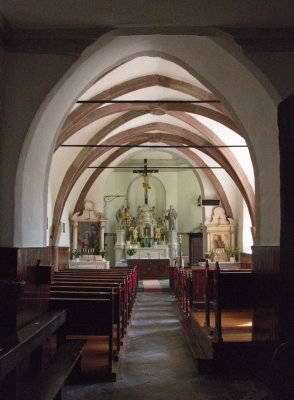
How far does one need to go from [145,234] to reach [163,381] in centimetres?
1638

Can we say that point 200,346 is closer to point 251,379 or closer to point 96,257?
point 251,379

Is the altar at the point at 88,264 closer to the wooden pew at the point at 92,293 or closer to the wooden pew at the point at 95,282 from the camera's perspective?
the wooden pew at the point at 95,282

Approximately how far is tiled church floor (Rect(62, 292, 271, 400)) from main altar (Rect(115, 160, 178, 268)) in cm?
1266

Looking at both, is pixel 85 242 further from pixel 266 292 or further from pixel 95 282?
pixel 266 292

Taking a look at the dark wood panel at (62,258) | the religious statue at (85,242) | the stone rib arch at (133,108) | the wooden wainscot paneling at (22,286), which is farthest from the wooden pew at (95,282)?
the religious statue at (85,242)

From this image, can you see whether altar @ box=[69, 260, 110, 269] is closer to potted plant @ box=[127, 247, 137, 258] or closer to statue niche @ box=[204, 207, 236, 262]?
potted plant @ box=[127, 247, 137, 258]

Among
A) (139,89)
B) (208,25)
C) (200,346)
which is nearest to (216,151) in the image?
(139,89)

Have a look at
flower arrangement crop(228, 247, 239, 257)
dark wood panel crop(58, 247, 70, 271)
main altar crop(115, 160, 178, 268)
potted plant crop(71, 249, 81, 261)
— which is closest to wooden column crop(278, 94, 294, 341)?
dark wood panel crop(58, 247, 70, 271)

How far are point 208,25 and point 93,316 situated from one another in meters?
3.39

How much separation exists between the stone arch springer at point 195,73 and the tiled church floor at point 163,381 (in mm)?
1638

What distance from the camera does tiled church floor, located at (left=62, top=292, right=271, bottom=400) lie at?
14.5ft

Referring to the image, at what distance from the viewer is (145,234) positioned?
69.9 ft

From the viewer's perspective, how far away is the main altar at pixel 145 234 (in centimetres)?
2017

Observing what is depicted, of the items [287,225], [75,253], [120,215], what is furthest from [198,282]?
[120,215]
